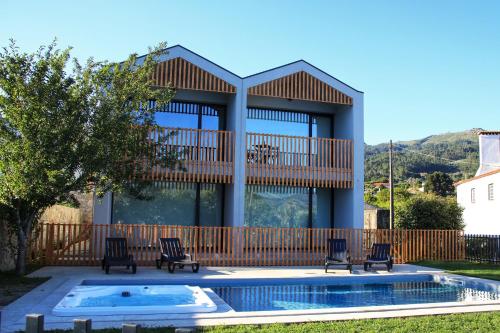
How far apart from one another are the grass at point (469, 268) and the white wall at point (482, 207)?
44.3 ft

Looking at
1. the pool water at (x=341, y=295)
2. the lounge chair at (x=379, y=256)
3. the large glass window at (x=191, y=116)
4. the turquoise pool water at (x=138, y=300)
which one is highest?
the large glass window at (x=191, y=116)

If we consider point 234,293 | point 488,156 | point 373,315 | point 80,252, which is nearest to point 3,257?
point 80,252

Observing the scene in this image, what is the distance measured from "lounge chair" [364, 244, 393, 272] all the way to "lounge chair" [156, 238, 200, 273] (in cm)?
528

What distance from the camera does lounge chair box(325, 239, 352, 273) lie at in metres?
14.5

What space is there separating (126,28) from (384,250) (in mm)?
9983

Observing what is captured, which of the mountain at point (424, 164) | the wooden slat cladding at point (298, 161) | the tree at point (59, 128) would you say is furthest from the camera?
the mountain at point (424, 164)

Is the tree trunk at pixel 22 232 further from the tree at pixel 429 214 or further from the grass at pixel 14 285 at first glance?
the tree at pixel 429 214

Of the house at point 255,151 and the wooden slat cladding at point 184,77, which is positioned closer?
the wooden slat cladding at point 184,77

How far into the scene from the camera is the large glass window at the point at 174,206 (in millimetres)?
17172

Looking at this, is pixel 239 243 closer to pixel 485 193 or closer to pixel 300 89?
pixel 300 89

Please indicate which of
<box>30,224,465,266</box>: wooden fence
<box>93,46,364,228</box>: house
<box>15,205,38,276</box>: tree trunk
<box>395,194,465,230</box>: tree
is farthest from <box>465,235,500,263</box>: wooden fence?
<box>15,205,38,276</box>: tree trunk

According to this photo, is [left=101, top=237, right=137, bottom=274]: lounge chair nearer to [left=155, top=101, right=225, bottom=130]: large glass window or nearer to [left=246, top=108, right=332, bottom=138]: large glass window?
[left=155, top=101, right=225, bottom=130]: large glass window

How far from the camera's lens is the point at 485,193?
3200cm

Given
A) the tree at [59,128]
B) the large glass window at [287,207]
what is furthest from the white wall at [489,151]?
the tree at [59,128]
